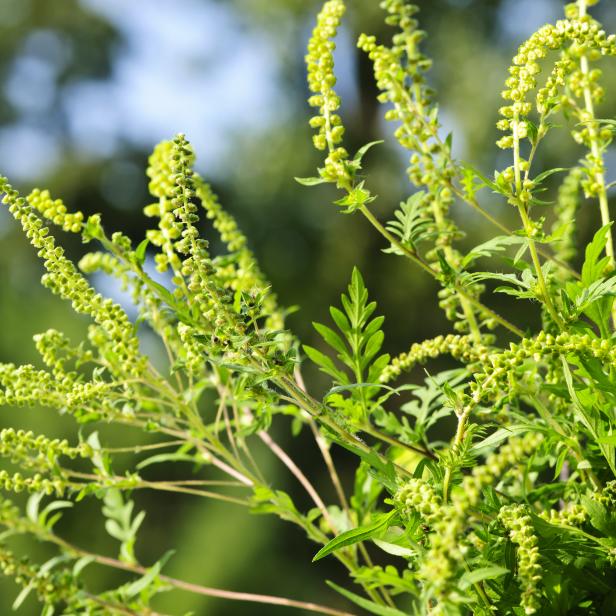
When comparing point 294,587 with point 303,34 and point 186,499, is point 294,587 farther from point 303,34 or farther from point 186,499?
point 303,34

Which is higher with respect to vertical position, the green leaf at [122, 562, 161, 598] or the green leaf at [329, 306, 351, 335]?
the green leaf at [329, 306, 351, 335]

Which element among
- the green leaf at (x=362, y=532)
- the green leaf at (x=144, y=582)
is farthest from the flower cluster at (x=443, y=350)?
the green leaf at (x=144, y=582)

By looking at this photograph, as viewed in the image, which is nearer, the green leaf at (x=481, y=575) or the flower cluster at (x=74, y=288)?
the green leaf at (x=481, y=575)

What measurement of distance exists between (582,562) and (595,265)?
185 millimetres

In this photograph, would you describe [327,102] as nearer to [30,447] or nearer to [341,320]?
[341,320]

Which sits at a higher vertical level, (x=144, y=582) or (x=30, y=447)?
(x=30, y=447)

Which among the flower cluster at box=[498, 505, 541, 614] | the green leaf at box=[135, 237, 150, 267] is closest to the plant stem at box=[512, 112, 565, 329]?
the flower cluster at box=[498, 505, 541, 614]

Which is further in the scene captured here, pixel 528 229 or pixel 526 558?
pixel 528 229

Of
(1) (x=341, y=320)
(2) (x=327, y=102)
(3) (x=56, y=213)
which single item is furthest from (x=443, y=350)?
(3) (x=56, y=213)

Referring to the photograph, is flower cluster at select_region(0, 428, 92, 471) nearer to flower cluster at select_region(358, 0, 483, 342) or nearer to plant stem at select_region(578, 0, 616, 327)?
flower cluster at select_region(358, 0, 483, 342)

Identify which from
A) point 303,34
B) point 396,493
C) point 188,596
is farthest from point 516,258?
point 303,34

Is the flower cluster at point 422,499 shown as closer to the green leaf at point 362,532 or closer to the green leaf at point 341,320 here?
the green leaf at point 362,532

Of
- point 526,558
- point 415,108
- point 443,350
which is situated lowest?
point 526,558

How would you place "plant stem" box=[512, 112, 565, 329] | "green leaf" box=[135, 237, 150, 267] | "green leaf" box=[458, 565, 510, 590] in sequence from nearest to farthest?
"green leaf" box=[458, 565, 510, 590] → "plant stem" box=[512, 112, 565, 329] → "green leaf" box=[135, 237, 150, 267]
